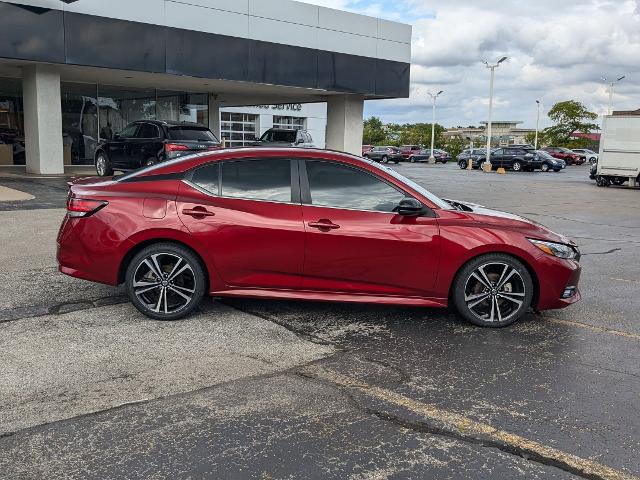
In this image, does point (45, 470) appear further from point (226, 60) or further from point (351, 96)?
point (351, 96)

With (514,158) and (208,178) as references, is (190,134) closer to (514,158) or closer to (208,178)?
(208,178)

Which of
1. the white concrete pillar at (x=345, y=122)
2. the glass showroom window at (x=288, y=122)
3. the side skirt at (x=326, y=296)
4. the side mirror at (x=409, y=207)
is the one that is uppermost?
the glass showroom window at (x=288, y=122)

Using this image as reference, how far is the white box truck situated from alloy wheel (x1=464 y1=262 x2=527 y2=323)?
24.4 metres

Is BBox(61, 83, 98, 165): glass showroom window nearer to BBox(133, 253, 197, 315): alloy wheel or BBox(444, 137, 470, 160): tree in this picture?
BBox(133, 253, 197, 315): alloy wheel

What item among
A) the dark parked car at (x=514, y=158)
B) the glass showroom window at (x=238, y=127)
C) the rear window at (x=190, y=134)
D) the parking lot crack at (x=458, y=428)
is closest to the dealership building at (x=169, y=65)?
the rear window at (x=190, y=134)

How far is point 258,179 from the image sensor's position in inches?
218

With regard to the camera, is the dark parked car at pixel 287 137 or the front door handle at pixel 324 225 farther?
the dark parked car at pixel 287 137

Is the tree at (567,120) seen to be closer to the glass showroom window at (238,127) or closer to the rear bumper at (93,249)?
the glass showroom window at (238,127)

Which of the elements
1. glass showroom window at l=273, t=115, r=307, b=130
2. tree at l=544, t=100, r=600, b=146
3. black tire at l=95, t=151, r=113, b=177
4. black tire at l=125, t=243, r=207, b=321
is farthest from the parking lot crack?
tree at l=544, t=100, r=600, b=146

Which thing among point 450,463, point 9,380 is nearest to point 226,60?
point 9,380

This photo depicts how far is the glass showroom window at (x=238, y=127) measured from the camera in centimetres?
4744

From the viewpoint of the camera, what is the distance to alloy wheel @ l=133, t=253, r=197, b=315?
17.6ft

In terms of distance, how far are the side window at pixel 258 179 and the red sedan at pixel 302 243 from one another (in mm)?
10

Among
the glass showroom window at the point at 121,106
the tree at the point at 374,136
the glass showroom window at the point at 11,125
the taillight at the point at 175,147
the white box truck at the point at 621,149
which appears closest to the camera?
the taillight at the point at 175,147
